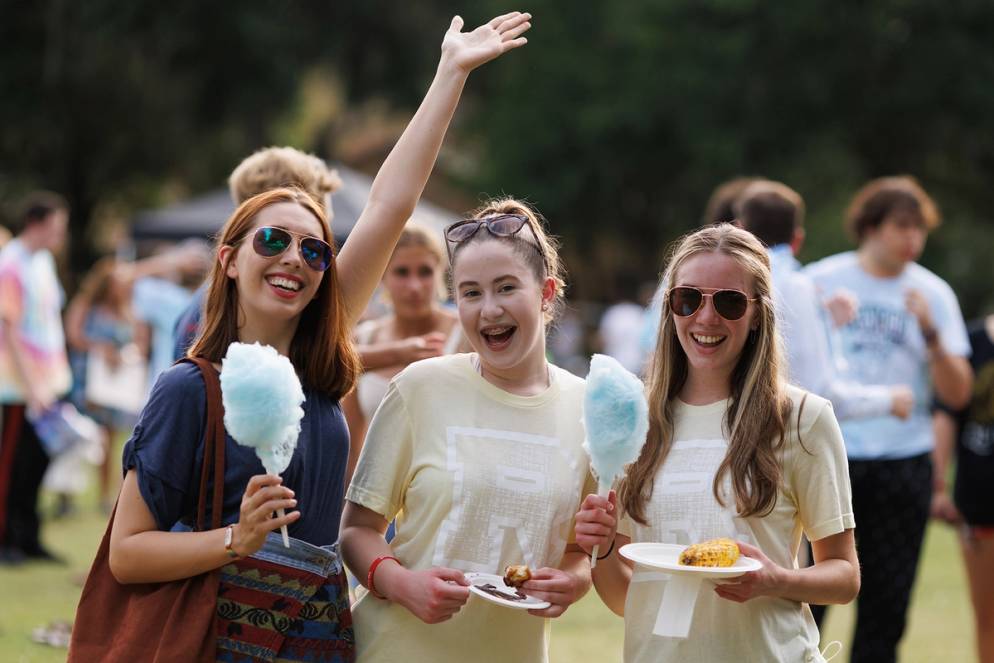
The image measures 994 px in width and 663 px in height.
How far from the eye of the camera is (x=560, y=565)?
10.5ft

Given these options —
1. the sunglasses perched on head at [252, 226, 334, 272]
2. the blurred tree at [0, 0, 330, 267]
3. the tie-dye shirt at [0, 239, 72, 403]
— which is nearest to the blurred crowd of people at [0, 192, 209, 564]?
the tie-dye shirt at [0, 239, 72, 403]

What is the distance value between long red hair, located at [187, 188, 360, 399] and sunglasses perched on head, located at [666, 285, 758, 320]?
2.83ft

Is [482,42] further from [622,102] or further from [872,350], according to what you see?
[622,102]

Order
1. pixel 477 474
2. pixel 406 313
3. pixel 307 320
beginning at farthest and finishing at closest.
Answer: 1. pixel 406 313
2. pixel 307 320
3. pixel 477 474

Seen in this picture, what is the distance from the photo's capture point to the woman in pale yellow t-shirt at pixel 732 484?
10.0 ft

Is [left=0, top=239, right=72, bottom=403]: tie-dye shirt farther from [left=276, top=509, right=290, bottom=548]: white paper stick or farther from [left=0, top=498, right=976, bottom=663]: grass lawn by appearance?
[left=276, top=509, right=290, bottom=548]: white paper stick

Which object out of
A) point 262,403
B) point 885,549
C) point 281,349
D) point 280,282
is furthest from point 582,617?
point 262,403

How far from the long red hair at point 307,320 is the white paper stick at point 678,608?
38.7 inches

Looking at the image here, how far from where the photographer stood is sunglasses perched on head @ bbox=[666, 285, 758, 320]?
126 inches

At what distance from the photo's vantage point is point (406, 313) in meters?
5.07

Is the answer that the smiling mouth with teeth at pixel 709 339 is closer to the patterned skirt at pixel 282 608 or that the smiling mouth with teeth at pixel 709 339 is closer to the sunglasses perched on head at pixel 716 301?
the sunglasses perched on head at pixel 716 301

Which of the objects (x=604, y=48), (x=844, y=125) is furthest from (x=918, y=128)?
(x=604, y=48)

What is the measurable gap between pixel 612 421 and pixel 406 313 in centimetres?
218

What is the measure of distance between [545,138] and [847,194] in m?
8.53
